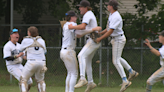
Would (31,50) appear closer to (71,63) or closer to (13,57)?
(71,63)

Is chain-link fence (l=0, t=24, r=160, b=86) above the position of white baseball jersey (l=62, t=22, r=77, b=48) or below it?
below

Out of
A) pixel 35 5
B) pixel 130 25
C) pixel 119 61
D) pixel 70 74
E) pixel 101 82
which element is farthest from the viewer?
pixel 35 5

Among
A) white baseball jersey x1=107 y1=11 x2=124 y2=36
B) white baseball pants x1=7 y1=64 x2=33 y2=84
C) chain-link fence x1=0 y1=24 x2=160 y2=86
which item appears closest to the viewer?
white baseball jersey x1=107 y1=11 x2=124 y2=36

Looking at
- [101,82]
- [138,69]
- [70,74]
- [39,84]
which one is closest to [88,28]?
[70,74]

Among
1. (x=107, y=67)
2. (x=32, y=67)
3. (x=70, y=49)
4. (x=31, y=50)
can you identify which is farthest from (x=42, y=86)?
(x=107, y=67)

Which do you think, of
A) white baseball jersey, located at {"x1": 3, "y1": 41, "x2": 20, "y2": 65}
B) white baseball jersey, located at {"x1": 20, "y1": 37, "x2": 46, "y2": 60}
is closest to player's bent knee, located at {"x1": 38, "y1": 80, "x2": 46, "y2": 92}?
white baseball jersey, located at {"x1": 20, "y1": 37, "x2": 46, "y2": 60}

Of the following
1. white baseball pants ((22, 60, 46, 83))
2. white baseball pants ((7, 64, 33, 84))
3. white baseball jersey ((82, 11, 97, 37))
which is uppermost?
white baseball jersey ((82, 11, 97, 37))

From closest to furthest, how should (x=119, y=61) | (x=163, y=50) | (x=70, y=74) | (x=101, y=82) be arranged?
(x=163, y=50) < (x=70, y=74) < (x=119, y=61) < (x=101, y=82)

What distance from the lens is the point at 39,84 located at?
26.5 feet

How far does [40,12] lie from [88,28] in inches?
412

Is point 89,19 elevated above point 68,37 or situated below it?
above

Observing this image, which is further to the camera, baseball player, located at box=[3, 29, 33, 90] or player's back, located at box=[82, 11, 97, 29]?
baseball player, located at box=[3, 29, 33, 90]

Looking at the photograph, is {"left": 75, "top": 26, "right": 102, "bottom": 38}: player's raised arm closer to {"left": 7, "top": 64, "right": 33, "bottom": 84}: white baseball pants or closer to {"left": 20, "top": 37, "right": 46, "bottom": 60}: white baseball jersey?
{"left": 20, "top": 37, "right": 46, "bottom": 60}: white baseball jersey

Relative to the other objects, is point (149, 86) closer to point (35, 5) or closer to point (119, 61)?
point (119, 61)
